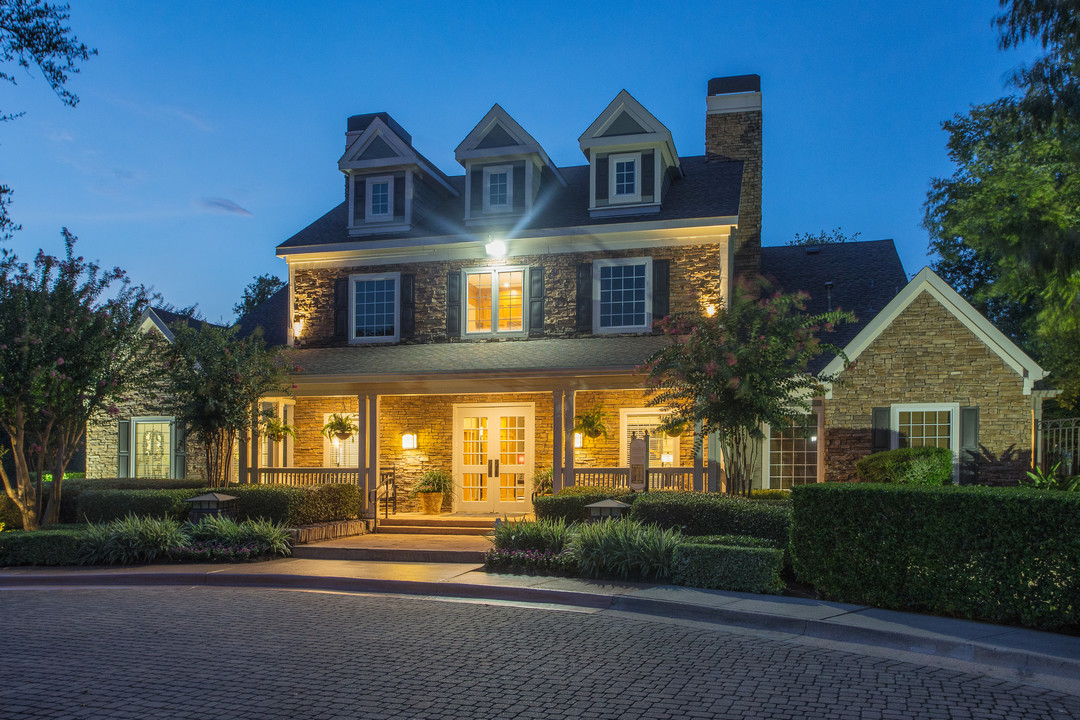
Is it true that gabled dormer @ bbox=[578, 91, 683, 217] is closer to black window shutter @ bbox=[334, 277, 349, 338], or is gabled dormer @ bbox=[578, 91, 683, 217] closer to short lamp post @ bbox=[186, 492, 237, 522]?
black window shutter @ bbox=[334, 277, 349, 338]

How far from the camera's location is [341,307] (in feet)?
59.0

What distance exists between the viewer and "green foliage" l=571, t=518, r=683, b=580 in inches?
396

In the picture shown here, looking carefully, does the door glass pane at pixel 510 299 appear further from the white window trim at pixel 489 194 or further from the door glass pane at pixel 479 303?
the white window trim at pixel 489 194

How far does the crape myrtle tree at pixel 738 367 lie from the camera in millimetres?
12477

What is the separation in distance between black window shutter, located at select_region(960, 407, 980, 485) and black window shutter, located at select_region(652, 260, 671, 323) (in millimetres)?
5600

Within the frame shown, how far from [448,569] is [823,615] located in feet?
17.3

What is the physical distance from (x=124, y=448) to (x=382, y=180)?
28.0 ft

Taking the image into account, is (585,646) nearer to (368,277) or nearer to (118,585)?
(118,585)

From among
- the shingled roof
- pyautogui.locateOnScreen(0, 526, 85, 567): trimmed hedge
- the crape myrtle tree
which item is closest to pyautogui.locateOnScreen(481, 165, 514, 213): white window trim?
the shingled roof

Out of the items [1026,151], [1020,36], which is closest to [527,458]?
[1020,36]

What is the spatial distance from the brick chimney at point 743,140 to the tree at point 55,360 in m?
12.7

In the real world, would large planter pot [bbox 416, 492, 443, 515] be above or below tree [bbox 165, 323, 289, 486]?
below

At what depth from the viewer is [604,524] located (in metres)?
11.1

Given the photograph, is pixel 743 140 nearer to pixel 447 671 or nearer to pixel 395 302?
pixel 395 302
